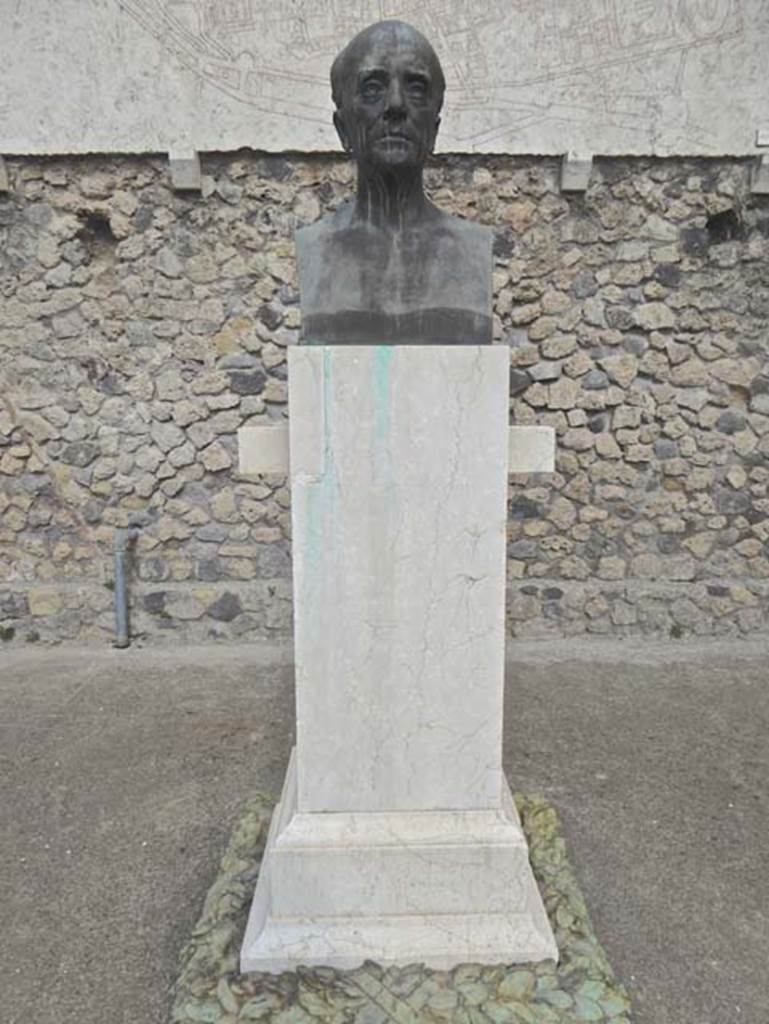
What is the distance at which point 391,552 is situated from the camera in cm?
158

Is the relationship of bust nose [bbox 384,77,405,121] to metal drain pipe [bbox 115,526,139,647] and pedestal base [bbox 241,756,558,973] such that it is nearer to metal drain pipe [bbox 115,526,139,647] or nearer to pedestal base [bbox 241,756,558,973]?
pedestal base [bbox 241,756,558,973]

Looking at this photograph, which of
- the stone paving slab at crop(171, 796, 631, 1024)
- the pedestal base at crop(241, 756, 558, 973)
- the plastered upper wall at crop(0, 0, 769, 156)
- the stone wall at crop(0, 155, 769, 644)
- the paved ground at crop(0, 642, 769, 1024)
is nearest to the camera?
the stone paving slab at crop(171, 796, 631, 1024)

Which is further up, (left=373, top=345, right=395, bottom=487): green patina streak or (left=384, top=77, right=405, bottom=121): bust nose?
(left=384, top=77, right=405, bottom=121): bust nose

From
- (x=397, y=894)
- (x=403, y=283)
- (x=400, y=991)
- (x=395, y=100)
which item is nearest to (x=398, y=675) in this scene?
(x=397, y=894)

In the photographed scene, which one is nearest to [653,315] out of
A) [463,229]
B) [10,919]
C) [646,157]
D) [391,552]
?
[646,157]

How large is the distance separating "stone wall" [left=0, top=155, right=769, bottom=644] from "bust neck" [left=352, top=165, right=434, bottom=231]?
2.56m

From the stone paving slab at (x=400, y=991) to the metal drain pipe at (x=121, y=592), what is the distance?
8.56ft

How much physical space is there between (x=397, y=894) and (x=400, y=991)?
0.66ft

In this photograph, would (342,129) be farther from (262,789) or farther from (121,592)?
(121,592)

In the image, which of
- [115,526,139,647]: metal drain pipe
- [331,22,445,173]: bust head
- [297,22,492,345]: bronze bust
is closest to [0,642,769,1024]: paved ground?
[115,526,139,647]: metal drain pipe

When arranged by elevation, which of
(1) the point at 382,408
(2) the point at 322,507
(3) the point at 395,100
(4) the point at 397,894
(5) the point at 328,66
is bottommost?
(4) the point at 397,894

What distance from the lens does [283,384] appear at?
418cm

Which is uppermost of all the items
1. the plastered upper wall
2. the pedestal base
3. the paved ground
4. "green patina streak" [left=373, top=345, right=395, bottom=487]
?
the plastered upper wall

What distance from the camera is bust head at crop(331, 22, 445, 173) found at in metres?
1.43
